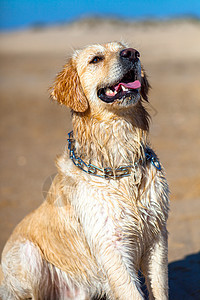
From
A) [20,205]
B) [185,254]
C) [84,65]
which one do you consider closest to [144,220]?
[84,65]

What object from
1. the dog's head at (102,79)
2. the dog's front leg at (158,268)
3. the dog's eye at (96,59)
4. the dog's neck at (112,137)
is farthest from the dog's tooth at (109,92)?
the dog's front leg at (158,268)

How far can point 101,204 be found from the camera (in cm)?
358

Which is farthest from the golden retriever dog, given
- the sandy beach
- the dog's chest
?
the sandy beach

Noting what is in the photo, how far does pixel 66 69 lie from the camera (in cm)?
399

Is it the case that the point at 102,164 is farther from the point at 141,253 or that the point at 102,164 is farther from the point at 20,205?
the point at 20,205

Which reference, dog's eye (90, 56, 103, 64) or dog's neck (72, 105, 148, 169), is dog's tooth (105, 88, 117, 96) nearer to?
dog's neck (72, 105, 148, 169)

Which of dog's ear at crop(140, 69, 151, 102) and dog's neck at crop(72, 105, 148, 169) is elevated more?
dog's ear at crop(140, 69, 151, 102)

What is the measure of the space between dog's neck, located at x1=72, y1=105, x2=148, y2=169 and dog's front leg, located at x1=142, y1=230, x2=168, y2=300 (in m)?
0.74

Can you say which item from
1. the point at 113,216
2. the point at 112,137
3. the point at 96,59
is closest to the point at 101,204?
the point at 113,216

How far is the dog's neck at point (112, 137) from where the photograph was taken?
3822 mm

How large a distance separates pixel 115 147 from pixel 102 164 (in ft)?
0.62

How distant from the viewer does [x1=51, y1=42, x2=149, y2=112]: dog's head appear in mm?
3738

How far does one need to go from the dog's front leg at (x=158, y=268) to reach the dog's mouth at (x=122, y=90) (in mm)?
1214

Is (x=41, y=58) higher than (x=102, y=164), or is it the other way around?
(x=41, y=58)
